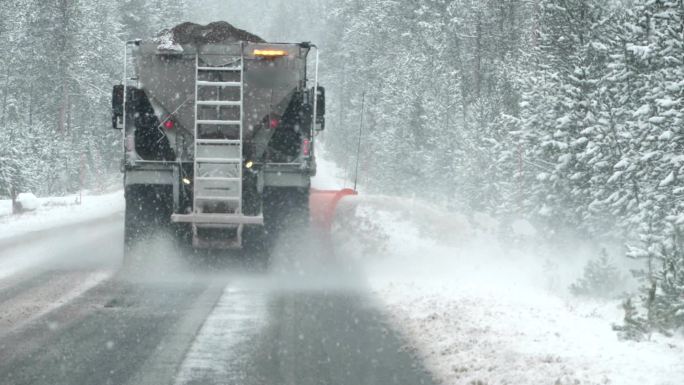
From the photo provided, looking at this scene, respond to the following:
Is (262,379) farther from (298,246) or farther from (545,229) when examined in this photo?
(545,229)

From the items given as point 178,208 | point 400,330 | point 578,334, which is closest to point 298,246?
point 178,208

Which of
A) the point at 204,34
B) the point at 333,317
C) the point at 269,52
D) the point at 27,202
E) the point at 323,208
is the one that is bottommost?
the point at 27,202

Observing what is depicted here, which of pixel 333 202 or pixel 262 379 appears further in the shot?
pixel 333 202

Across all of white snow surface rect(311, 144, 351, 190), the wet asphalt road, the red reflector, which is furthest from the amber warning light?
white snow surface rect(311, 144, 351, 190)

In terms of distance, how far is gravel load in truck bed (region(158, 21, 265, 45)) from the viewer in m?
12.5

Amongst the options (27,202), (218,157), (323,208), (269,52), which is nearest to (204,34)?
(269,52)

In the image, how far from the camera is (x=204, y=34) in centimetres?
1302

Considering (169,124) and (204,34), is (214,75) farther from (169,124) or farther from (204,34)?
(204,34)

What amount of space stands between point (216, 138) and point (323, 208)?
309 centimetres

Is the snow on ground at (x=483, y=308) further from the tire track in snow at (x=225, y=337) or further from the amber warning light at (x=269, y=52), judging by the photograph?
the amber warning light at (x=269, y=52)

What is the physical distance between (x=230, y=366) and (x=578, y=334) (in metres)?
3.21

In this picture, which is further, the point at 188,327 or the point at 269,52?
the point at 269,52

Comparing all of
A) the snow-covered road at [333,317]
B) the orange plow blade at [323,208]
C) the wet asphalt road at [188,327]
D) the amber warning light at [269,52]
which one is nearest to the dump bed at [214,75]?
the amber warning light at [269,52]

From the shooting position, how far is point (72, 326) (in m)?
8.28
